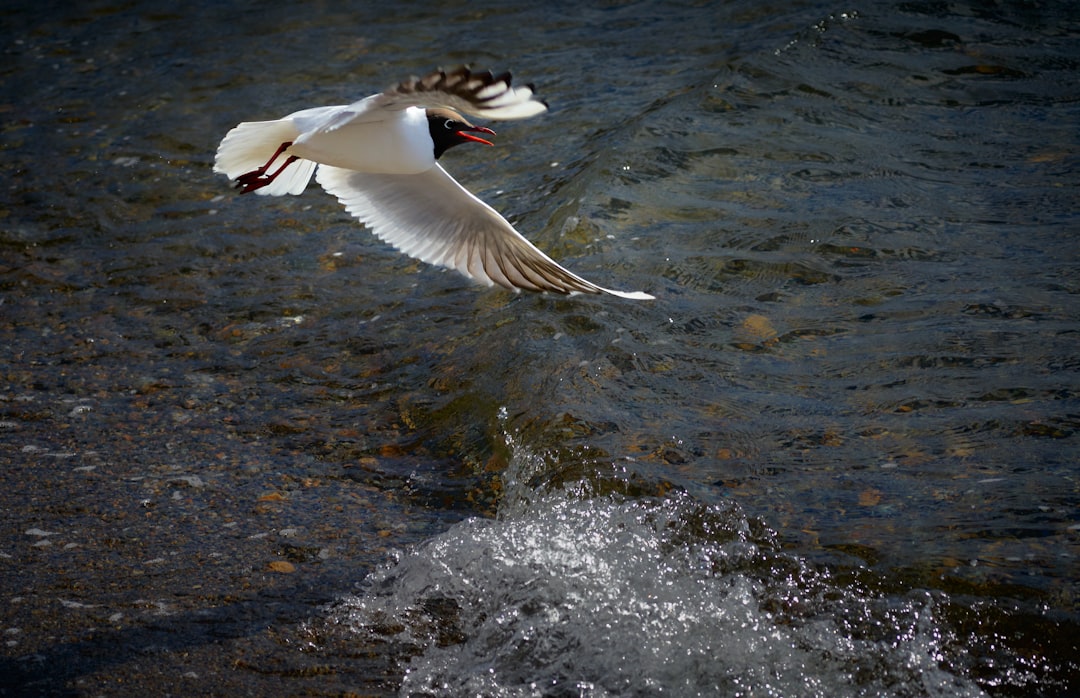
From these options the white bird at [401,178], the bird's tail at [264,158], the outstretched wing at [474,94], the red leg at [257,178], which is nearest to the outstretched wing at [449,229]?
the white bird at [401,178]

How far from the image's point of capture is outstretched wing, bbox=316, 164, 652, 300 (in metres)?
4.96

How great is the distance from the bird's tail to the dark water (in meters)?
0.84

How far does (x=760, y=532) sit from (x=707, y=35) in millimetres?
5796

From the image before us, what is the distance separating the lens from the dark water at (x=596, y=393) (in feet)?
11.9

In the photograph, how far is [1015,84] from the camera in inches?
307

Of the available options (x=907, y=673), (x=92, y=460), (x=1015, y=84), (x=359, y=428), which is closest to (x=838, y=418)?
(x=907, y=673)

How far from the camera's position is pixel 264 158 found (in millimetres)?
5270

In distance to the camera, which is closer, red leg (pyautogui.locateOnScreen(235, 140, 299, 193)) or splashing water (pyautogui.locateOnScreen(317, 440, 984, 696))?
splashing water (pyautogui.locateOnScreen(317, 440, 984, 696))

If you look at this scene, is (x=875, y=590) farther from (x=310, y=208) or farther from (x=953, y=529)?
(x=310, y=208)

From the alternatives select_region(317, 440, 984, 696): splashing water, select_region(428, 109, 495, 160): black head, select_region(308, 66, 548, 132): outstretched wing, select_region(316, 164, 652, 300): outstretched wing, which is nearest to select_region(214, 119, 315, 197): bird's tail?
select_region(316, 164, 652, 300): outstretched wing

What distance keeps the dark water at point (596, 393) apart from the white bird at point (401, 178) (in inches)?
20.0

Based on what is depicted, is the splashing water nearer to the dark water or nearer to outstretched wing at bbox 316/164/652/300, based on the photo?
the dark water

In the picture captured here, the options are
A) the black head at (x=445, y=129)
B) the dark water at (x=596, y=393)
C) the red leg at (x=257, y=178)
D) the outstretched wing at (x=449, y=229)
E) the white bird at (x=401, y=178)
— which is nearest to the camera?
the dark water at (x=596, y=393)

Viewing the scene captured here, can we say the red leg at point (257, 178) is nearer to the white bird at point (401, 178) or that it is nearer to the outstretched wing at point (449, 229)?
the white bird at point (401, 178)
